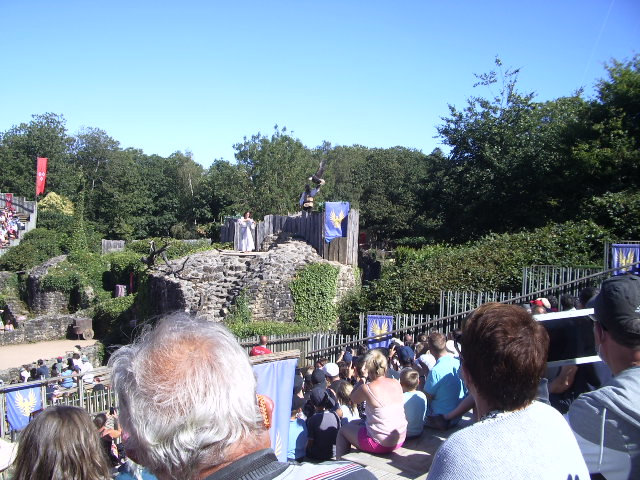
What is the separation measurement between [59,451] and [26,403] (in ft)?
23.5

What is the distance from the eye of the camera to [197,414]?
1.50 metres

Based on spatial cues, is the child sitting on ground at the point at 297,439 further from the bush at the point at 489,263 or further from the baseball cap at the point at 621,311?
the bush at the point at 489,263

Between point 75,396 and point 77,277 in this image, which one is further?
point 77,277

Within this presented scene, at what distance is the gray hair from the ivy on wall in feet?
51.7

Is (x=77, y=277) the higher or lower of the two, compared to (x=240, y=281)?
lower

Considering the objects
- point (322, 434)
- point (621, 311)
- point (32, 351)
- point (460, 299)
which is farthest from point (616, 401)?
point (32, 351)

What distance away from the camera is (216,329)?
5.60ft

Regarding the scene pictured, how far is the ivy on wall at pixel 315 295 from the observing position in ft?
57.5

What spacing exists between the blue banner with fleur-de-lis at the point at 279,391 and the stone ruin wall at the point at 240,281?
12512 millimetres

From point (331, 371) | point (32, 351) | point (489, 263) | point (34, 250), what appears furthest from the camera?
point (34, 250)

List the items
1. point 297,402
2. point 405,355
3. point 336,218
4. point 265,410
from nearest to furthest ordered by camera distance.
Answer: point 265,410, point 297,402, point 405,355, point 336,218

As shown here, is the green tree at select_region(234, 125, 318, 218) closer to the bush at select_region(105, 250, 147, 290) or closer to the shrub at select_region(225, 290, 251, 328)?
the bush at select_region(105, 250, 147, 290)

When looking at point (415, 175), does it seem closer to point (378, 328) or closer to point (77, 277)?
point (77, 277)

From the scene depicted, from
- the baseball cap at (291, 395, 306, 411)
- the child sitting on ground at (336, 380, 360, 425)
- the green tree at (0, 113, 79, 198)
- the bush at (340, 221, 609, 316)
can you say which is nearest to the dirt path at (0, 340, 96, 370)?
the bush at (340, 221, 609, 316)
